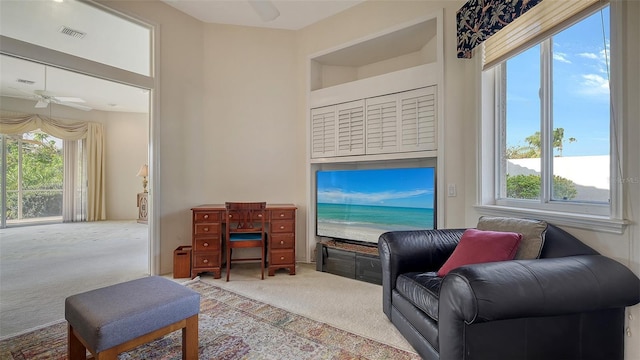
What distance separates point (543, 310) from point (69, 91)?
795 cm

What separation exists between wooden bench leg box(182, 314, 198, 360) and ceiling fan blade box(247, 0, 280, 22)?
2.25 m

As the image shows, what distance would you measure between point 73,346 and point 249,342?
0.96 meters

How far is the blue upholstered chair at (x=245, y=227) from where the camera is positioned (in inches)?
121

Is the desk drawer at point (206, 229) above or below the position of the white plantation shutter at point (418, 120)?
below

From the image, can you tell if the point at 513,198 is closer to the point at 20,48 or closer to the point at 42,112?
the point at 20,48

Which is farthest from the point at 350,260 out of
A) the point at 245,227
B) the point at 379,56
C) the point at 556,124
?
the point at 379,56

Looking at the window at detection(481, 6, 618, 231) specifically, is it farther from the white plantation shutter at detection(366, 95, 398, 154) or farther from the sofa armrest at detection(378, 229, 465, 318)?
the white plantation shutter at detection(366, 95, 398, 154)

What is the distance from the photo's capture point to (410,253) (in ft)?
6.48

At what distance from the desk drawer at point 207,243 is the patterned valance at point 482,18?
308 centimetres

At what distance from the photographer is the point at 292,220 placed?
3.29 m

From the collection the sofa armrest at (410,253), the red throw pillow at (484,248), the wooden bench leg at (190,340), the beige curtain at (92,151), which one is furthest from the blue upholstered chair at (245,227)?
the beige curtain at (92,151)

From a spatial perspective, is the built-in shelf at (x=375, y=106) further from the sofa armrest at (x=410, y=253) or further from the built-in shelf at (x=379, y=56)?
the sofa armrest at (x=410, y=253)

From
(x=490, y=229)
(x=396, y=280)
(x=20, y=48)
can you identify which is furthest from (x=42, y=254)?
(x=490, y=229)

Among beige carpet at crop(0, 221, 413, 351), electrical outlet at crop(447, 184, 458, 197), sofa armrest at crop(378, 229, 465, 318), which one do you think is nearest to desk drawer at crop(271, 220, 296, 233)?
beige carpet at crop(0, 221, 413, 351)
